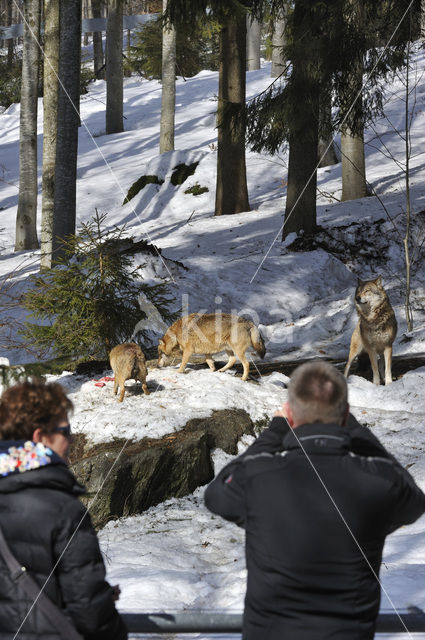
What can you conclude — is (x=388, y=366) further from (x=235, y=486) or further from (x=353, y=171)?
(x=353, y=171)

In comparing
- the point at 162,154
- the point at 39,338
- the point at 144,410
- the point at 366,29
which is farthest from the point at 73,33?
the point at 162,154

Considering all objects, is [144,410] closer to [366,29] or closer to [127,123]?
[366,29]

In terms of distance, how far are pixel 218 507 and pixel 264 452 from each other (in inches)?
11.2

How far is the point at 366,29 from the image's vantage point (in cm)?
1294

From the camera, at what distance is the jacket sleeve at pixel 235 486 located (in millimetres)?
2594

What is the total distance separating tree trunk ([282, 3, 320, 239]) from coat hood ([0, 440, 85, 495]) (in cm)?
1101

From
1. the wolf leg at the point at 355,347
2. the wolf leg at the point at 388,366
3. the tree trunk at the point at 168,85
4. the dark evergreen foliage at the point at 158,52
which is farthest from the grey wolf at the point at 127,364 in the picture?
the dark evergreen foliage at the point at 158,52

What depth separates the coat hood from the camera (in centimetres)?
245

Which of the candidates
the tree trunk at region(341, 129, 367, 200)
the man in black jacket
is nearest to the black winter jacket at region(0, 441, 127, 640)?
the man in black jacket

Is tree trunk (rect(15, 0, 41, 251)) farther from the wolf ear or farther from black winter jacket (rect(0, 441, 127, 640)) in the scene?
black winter jacket (rect(0, 441, 127, 640))

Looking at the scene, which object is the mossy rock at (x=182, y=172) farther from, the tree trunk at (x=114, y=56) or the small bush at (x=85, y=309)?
the small bush at (x=85, y=309)

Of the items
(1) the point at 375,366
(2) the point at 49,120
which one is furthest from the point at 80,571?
(2) the point at 49,120

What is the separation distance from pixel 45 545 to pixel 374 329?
8.33 m

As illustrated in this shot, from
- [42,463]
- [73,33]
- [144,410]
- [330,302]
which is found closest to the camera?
[42,463]
